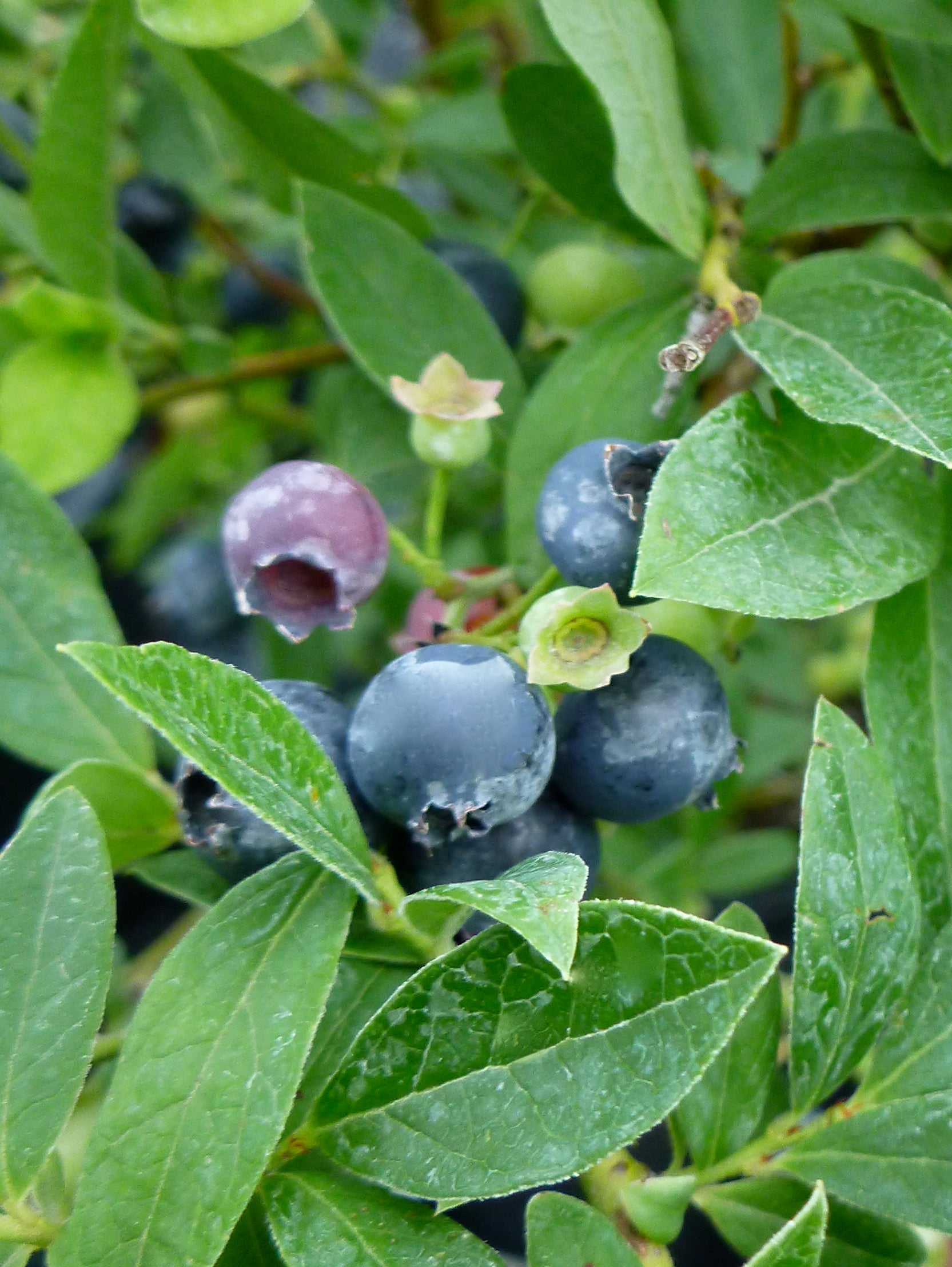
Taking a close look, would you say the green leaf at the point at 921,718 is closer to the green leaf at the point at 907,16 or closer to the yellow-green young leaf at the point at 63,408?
the green leaf at the point at 907,16

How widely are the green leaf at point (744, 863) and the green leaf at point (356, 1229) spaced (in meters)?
1.22

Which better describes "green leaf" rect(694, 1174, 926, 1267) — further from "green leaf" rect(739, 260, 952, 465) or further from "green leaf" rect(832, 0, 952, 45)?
"green leaf" rect(832, 0, 952, 45)

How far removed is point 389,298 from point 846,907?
1.91ft

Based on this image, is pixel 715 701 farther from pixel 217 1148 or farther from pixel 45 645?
pixel 45 645

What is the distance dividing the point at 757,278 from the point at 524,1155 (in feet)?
2.33

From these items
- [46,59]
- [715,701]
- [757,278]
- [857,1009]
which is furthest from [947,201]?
[46,59]

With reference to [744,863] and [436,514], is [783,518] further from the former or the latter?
[744,863]

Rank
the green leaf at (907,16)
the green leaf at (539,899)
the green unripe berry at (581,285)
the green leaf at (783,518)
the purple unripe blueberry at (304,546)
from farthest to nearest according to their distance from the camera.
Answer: the green unripe berry at (581,285)
the green leaf at (907,16)
the purple unripe blueberry at (304,546)
the green leaf at (783,518)
the green leaf at (539,899)

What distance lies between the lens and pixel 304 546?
719mm

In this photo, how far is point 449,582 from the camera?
80cm

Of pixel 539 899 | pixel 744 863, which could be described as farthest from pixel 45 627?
pixel 744 863

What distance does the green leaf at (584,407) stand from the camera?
86cm

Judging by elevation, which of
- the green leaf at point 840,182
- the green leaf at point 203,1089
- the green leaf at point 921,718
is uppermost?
the green leaf at point 840,182

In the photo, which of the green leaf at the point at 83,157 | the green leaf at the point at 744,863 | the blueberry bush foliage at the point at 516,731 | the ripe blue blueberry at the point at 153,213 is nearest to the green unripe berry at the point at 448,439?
the blueberry bush foliage at the point at 516,731
